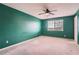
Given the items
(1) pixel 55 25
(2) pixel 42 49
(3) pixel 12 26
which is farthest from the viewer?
(1) pixel 55 25

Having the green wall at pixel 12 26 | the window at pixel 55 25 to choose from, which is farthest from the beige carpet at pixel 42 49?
the window at pixel 55 25

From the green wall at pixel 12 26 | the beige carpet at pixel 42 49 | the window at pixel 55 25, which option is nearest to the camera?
the beige carpet at pixel 42 49

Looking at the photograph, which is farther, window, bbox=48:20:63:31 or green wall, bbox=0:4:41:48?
window, bbox=48:20:63:31

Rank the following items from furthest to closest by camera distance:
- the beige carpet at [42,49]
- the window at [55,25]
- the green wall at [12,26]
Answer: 1. the window at [55,25]
2. the green wall at [12,26]
3. the beige carpet at [42,49]

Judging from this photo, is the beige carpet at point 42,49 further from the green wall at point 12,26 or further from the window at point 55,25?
the window at point 55,25

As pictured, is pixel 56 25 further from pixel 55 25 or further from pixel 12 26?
pixel 12 26

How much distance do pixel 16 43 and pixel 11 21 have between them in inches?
47.7

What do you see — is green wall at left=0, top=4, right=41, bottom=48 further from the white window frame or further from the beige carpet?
the white window frame

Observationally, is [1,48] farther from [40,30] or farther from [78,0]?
[40,30]

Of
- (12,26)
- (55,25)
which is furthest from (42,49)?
(55,25)

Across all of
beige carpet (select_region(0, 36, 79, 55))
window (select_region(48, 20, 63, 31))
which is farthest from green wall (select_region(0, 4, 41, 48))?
window (select_region(48, 20, 63, 31))

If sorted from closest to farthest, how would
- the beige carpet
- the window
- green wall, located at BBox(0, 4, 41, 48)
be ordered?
the beige carpet, green wall, located at BBox(0, 4, 41, 48), the window

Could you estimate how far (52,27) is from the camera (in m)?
7.65

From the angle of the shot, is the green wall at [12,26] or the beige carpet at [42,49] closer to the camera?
the beige carpet at [42,49]
